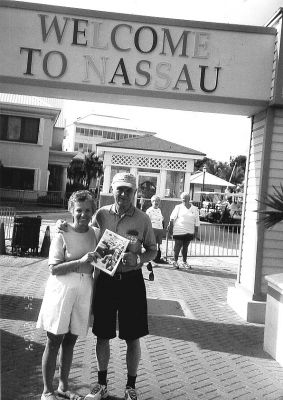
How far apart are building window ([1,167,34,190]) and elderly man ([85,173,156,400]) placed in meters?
26.2

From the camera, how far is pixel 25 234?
11328 millimetres

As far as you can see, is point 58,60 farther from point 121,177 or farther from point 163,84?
point 121,177

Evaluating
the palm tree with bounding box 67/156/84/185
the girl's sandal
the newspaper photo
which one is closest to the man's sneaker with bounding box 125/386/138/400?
the girl's sandal

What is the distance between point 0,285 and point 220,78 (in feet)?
16.4

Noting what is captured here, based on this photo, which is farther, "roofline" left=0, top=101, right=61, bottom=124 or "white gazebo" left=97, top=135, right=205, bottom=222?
"roofline" left=0, top=101, right=61, bottom=124

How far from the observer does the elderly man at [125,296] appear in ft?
12.9

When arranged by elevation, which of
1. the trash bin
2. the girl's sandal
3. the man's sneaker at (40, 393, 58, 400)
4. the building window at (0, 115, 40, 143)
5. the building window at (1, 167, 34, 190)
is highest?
the building window at (0, 115, 40, 143)

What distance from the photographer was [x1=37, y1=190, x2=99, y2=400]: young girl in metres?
3.68

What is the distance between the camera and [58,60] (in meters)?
6.40

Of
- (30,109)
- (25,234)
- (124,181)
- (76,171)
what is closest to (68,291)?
(124,181)

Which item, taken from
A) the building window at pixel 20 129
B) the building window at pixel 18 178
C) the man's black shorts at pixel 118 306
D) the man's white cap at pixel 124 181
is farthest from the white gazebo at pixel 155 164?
the man's black shorts at pixel 118 306

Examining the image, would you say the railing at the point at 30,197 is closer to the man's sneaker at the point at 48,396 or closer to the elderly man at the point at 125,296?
the elderly man at the point at 125,296

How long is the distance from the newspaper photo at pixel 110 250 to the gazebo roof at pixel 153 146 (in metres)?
15.6

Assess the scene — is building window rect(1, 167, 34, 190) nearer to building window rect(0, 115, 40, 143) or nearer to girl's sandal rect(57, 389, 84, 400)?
building window rect(0, 115, 40, 143)
